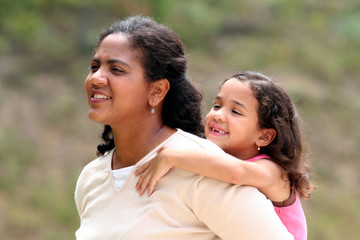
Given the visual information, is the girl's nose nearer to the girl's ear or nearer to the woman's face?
the girl's ear

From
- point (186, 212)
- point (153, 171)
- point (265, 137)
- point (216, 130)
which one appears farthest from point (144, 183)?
point (265, 137)

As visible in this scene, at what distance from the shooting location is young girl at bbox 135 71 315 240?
2.10m

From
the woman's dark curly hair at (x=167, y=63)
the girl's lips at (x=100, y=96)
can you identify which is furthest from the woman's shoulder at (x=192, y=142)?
the girl's lips at (x=100, y=96)

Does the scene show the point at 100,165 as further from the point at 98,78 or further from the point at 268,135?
the point at 268,135

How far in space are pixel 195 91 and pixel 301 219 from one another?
1.84 ft

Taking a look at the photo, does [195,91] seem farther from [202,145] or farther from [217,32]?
[217,32]

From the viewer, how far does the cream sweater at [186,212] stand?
179 centimetres

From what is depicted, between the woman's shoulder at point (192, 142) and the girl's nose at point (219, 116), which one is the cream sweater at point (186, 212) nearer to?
the woman's shoulder at point (192, 142)

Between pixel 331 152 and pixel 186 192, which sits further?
pixel 331 152

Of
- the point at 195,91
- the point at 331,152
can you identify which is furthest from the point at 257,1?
the point at 195,91

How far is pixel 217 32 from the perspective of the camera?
1091 cm

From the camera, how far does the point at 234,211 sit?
1.79 metres

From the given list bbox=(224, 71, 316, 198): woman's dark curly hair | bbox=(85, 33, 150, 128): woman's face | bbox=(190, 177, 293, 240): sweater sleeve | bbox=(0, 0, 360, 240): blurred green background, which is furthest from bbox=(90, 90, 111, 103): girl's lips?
bbox=(0, 0, 360, 240): blurred green background

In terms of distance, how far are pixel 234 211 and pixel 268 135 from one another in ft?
1.61
